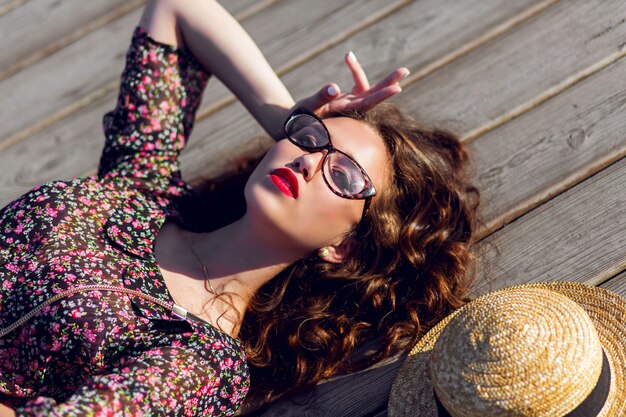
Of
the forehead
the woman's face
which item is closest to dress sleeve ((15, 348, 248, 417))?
the woman's face

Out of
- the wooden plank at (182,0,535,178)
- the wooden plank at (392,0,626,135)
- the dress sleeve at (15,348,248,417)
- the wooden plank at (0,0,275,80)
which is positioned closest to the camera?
the dress sleeve at (15,348,248,417)

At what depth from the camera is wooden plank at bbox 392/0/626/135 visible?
7.57 ft

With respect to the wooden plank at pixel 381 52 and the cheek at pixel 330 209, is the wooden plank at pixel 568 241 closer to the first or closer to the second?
the cheek at pixel 330 209

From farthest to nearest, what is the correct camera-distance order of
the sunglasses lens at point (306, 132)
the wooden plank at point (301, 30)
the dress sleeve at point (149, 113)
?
the wooden plank at point (301, 30) → the dress sleeve at point (149, 113) → the sunglasses lens at point (306, 132)

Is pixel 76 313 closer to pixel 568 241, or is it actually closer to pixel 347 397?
pixel 347 397

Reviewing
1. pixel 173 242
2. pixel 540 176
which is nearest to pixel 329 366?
pixel 173 242

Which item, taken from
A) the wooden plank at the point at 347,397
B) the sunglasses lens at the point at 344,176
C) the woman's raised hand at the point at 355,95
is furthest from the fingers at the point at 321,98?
the wooden plank at the point at 347,397

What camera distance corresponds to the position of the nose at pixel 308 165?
5.86ft

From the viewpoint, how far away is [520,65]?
7.74 feet

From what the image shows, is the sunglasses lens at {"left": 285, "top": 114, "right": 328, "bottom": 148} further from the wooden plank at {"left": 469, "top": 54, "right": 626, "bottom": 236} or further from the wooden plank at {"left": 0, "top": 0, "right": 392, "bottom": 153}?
the wooden plank at {"left": 0, "top": 0, "right": 392, "bottom": 153}

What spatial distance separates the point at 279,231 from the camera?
5.97ft

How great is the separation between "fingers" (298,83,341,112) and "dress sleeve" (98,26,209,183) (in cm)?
43

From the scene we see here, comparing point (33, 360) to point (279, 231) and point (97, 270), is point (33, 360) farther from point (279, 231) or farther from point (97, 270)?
point (279, 231)

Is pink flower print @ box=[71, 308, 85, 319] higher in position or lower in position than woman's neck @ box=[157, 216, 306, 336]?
higher
